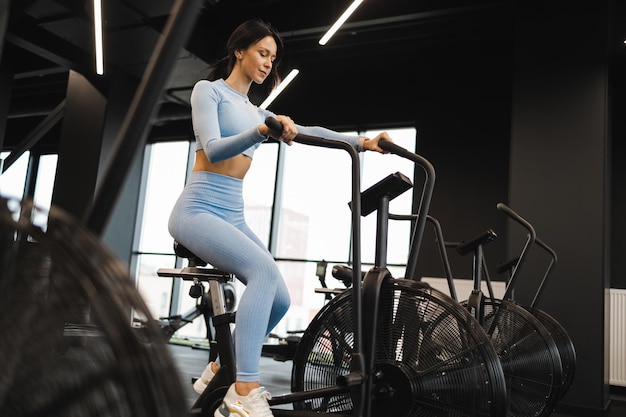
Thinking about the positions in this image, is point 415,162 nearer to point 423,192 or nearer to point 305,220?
point 423,192

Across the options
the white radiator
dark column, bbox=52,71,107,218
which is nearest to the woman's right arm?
the white radiator

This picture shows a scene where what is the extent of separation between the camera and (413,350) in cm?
171

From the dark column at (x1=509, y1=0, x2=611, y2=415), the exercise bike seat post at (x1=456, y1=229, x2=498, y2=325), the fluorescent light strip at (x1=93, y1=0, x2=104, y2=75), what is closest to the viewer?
the exercise bike seat post at (x1=456, y1=229, x2=498, y2=325)

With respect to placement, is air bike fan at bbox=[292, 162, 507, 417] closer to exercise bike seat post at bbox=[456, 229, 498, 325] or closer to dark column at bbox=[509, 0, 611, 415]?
exercise bike seat post at bbox=[456, 229, 498, 325]

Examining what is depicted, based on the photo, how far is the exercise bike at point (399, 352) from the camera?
1639 mm

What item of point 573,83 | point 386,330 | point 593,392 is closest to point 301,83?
point 573,83

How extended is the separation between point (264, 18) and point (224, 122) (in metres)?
4.65

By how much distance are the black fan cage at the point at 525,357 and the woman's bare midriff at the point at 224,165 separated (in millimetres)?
1478

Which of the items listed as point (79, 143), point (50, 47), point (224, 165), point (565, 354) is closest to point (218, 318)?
point (224, 165)

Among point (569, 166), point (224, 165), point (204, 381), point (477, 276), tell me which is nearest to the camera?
point (224, 165)

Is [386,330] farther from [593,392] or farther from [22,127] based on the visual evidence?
[22,127]

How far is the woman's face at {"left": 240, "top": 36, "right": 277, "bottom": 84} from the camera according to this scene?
207 cm

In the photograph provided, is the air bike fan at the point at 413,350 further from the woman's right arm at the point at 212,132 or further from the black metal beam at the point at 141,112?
the black metal beam at the point at 141,112

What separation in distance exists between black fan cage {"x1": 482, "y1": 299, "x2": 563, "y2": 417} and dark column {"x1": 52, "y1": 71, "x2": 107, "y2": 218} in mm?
5228
